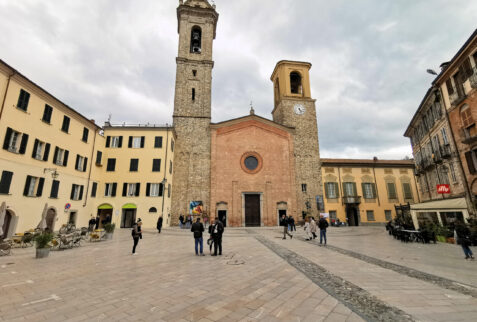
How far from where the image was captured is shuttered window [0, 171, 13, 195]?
12.7 m

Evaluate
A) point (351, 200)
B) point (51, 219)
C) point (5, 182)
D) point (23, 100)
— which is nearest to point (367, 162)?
point (351, 200)

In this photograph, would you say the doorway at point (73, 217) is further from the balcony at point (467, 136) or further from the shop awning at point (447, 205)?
the balcony at point (467, 136)

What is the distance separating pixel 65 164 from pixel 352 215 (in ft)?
110

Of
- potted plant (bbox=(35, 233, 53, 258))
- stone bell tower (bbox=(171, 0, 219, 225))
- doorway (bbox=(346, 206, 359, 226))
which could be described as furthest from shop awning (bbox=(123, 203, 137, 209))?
doorway (bbox=(346, 206, 359, 226))

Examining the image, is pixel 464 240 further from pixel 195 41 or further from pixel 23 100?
pixel 195 41

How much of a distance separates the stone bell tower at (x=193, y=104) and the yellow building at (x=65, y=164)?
2005mm

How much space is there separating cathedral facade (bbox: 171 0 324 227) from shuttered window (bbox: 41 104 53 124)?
41.4 feet

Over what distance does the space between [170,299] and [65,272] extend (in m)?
4.32

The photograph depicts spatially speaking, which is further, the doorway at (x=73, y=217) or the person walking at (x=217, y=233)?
the doorway at (x=73, y=217)

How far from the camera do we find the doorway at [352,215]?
29708 millimetres

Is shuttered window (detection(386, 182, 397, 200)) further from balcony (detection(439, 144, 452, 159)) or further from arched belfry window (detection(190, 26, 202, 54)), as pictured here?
arched belfry window (detection(190, 26, 202, 54))

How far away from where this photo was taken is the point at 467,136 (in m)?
13.7

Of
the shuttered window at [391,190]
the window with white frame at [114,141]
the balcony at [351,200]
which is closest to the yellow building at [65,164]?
the window with white frame at [114,141]

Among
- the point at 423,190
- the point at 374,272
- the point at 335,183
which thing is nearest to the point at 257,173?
the point at 335,183
